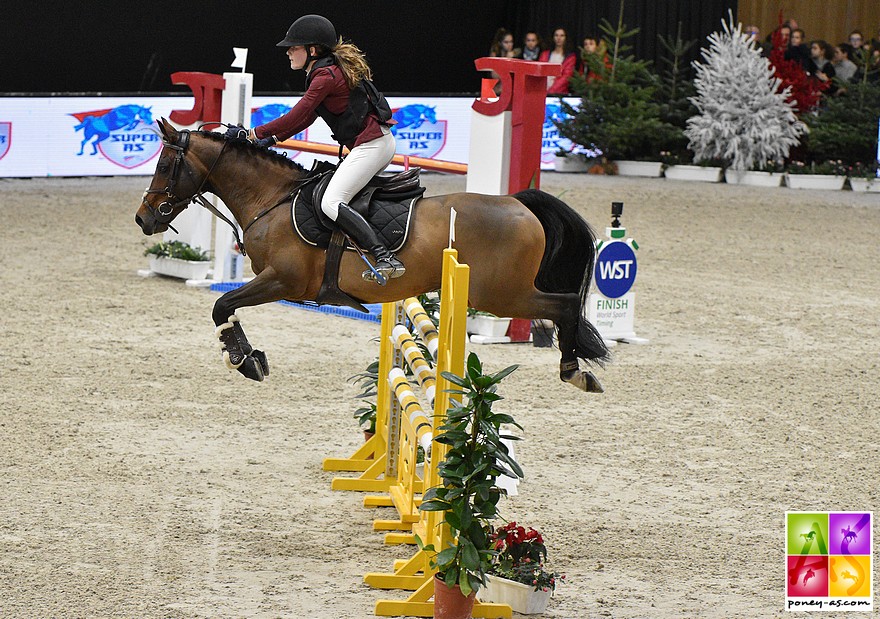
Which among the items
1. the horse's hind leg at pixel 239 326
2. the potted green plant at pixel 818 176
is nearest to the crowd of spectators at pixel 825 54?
the potted green plant at pixel 818 176

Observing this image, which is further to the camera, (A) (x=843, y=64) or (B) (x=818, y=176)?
(A) (x=843, y=64)

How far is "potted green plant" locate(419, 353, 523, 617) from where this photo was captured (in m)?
3.80

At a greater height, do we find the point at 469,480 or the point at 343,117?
the point at 343,117

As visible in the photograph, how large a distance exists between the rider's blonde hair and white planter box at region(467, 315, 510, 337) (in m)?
3.60

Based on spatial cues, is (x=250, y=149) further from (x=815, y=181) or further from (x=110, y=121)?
(x=815, y=181)

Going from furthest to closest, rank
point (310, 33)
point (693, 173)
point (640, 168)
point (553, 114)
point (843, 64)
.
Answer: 1. point (553, 114)
2. point (843, 64)
3. point (640, 168)
4. point (693, 173)
5. point (310, 33)

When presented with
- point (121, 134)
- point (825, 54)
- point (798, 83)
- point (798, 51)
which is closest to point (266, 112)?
point (121, 134)

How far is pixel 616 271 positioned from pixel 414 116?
24.3 ft

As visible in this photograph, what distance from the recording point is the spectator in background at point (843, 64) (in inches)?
651

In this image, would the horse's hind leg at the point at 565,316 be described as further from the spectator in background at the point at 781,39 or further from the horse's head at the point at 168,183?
the spectator in background at the point at 781,39

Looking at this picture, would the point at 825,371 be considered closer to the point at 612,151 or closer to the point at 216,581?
the point at 216,581

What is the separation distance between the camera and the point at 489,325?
8.11m

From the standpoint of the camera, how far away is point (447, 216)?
4863 mm

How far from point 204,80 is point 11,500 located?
16.2 feet
